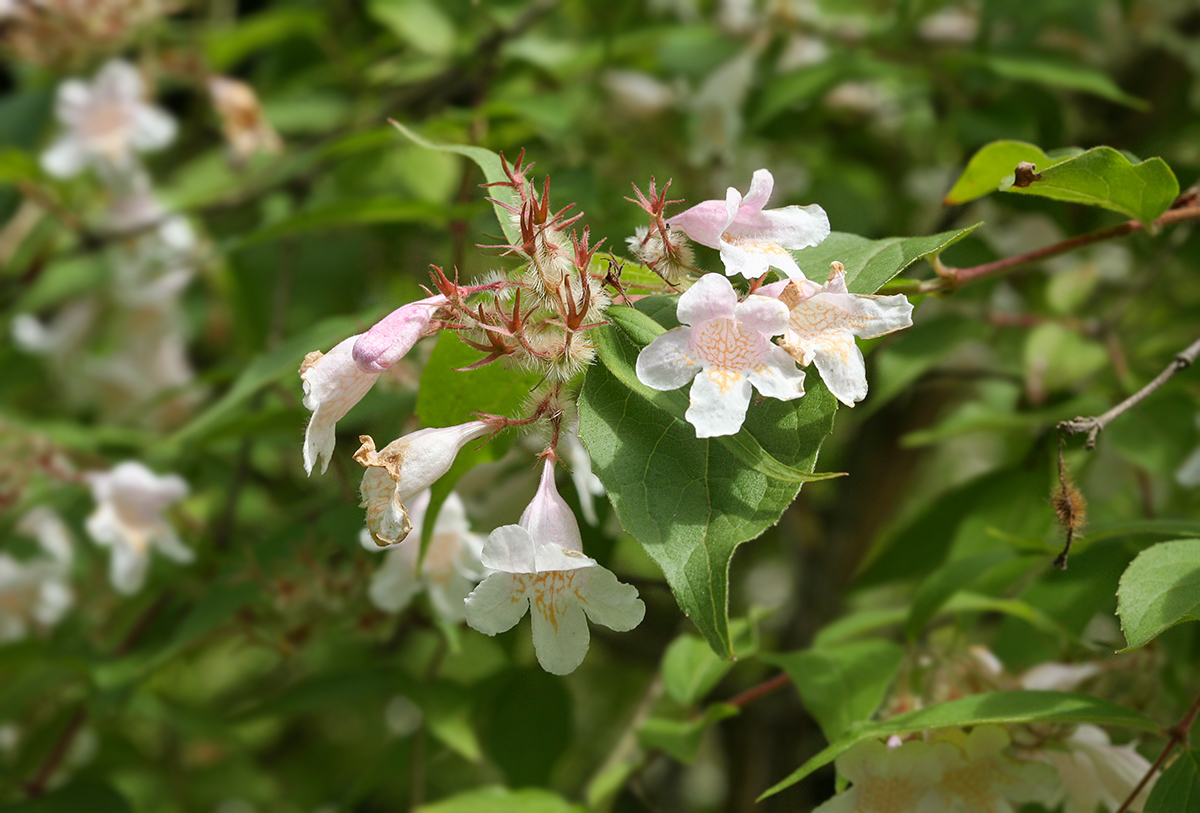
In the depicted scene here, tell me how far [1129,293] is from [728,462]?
1.29 m

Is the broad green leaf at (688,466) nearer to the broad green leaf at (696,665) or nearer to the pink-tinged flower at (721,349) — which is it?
the pink-tinged flower at (721,349)

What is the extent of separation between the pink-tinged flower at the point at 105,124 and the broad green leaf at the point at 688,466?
1.92 meters

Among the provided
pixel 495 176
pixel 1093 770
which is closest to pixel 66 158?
pixel 495 176

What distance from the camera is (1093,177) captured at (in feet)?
2.98

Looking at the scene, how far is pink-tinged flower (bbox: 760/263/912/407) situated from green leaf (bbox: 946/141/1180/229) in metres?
0.21

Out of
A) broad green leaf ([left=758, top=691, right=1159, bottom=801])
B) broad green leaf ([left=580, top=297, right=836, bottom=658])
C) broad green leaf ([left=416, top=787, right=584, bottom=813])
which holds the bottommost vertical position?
broad green leaf ([left=416, top=787, right=584, bottom=813])

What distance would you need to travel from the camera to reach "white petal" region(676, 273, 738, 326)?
761 millimetres

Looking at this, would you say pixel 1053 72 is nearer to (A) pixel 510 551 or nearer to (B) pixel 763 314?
(B) pixel 763 314

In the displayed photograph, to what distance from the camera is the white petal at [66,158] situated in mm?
2199

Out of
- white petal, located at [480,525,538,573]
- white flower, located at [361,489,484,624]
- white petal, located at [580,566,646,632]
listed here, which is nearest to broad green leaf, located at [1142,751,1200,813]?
white petal, located at [580,566,646,632]

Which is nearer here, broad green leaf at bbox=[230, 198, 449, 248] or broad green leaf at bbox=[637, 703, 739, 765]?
broad green leaf at bbox=[637, 703, 739, 765]

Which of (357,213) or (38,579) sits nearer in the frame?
(357,213)

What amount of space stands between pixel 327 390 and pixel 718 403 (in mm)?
347

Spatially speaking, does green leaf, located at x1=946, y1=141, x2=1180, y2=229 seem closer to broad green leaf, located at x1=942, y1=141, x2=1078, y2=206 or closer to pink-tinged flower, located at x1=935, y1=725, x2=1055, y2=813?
broad green leaf, located at x1=942, y1=141, x2=1078, y2=206
